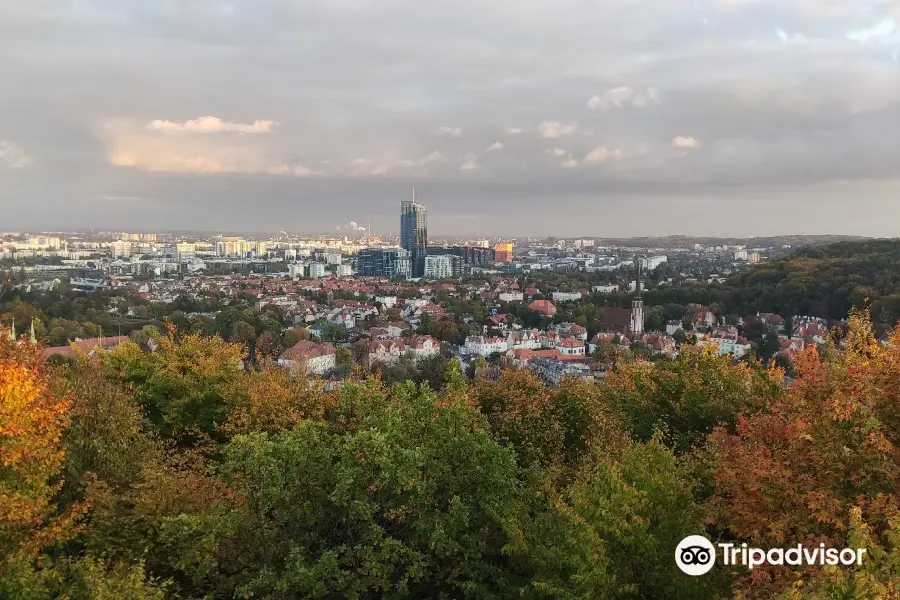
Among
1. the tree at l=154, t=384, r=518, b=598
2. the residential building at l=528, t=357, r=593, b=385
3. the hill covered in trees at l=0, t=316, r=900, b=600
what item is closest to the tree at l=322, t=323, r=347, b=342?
the residential building at l=528, t=357, r=593, b=385

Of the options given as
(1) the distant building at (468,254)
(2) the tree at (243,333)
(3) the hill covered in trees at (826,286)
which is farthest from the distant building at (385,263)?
(2) the tree at (243,333)

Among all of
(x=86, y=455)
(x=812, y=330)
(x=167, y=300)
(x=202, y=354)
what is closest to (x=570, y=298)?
(x=812, y=330)

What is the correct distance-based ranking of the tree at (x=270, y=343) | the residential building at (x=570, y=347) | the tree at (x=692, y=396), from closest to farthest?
1. the tree at (x=692, y=396)
2. the tree at (x=270, y=343)
3. the residential building at (x=570, y=347)

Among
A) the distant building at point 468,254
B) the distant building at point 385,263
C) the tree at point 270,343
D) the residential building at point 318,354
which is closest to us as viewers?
the residential building at point 318,354

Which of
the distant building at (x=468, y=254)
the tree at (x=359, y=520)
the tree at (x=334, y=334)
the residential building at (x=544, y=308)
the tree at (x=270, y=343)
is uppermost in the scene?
the distant building at (x=468, y=254)

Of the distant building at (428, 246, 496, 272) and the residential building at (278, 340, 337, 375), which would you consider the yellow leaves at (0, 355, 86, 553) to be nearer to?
the residential building at (278, 340, 337, 375)

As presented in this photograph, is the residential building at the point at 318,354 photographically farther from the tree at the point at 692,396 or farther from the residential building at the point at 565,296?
the residential building at the point at 565,296
